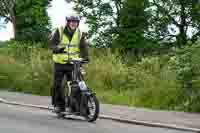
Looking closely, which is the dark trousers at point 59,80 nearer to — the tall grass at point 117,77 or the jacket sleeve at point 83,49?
the jacket sleeve at point 83,49

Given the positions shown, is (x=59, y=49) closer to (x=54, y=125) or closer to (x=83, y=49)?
(x=83, y=49)

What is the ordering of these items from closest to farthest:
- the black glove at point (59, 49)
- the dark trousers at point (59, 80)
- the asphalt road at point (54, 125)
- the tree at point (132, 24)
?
the asphalt road at point (54, 125) → the black glove at point (59, 49) → the dark trousers at point (59, 80) → the tree at point (132, 24)

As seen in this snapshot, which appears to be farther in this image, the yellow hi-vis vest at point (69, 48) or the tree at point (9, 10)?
the tree at point (9, 10)

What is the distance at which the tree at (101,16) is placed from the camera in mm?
58844

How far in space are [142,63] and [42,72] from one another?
308cm

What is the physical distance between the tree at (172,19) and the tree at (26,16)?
709 inches

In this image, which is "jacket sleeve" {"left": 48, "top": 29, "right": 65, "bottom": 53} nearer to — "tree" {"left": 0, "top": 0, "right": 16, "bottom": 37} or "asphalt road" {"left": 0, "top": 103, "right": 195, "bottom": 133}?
"asphalt road" {"left": 0, "top": 103, "right": 195, "bottom": 133}

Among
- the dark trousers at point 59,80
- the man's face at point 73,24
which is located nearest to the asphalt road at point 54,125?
the dark trousers at point 59,80

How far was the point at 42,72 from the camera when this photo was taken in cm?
1803

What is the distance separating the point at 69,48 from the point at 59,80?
658 mm

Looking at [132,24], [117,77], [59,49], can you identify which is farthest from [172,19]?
[59,49]

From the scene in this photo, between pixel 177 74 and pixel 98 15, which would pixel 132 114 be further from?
pixel 98 15

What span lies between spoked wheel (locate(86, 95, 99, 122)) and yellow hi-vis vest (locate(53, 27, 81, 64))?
927mm

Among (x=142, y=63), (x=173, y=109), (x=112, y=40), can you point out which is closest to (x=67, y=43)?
(x=173, y=109)
